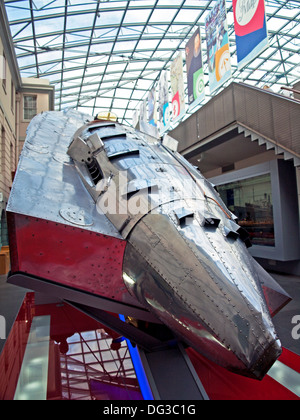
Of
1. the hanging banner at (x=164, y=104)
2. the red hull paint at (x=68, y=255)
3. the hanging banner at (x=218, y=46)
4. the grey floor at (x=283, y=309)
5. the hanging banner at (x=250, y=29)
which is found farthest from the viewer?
the hanging banner at (x=164, y=104)

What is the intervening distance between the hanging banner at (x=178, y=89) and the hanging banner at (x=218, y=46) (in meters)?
3.43

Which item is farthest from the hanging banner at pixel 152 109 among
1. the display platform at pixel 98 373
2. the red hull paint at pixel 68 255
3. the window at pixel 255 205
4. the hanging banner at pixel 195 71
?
the red hull paint at pixel 68 255

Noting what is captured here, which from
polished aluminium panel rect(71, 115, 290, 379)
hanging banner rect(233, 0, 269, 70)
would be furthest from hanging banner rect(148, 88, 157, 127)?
polished aluminium panel rect(71, 115, 290, 379)

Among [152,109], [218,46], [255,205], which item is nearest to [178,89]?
[152,109]

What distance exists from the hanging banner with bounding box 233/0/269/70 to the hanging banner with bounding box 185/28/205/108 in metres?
3.25

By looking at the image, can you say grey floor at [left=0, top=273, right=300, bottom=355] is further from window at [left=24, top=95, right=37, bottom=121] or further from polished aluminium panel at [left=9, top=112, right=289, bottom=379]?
window at [left=24, top=95, right=37, bottom=121]

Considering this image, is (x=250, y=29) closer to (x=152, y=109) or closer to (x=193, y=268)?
(x=193, y=268)

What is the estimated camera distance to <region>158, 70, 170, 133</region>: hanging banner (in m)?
17.3

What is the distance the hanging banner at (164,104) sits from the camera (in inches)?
681

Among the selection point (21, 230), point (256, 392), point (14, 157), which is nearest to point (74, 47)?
point (14, 157)

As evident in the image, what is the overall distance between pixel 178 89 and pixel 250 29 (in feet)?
22.4

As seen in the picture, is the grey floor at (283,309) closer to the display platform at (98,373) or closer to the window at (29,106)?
the display platform at (98,373)

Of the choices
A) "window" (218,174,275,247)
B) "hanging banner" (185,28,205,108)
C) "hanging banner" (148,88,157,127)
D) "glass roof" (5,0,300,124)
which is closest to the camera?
"window" (218,174,275,247)

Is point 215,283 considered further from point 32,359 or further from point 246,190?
point 246,190
